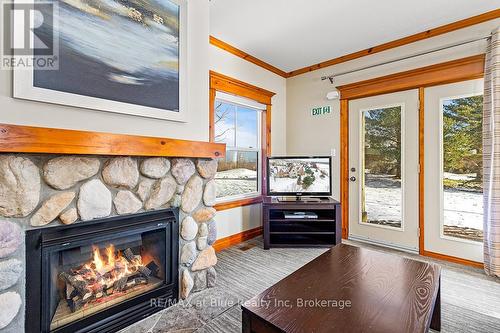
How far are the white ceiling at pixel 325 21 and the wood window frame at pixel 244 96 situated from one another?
1.51ft

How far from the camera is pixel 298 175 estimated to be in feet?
10.6

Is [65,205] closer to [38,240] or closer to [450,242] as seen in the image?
[38,240]

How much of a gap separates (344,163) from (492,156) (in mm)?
1502

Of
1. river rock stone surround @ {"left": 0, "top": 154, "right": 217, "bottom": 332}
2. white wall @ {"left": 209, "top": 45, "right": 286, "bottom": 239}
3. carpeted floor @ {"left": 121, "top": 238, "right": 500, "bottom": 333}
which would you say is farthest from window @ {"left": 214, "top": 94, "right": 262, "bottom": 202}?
river rock stone surround @ {"left": 0, "top": 154, "right": 217, "bottom": 332}

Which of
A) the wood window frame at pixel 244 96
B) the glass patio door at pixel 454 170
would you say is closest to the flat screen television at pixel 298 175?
the wood window frame at pixel 244 96

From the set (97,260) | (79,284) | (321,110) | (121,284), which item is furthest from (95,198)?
(321,110)

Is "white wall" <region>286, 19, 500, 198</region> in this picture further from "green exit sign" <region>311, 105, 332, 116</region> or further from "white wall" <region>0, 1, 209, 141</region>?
"white wall" <region>0, 1, 209, 141</region>

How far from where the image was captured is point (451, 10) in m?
2.36

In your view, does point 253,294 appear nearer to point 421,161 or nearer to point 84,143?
point 84,143

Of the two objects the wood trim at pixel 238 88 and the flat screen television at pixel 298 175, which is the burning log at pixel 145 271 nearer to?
the flat screen television at pixel 298 175

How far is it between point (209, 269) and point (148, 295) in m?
0.53

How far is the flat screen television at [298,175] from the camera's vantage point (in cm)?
319

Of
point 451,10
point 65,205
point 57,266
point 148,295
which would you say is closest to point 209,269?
point 148,295

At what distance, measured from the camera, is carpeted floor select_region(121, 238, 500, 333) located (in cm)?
162
